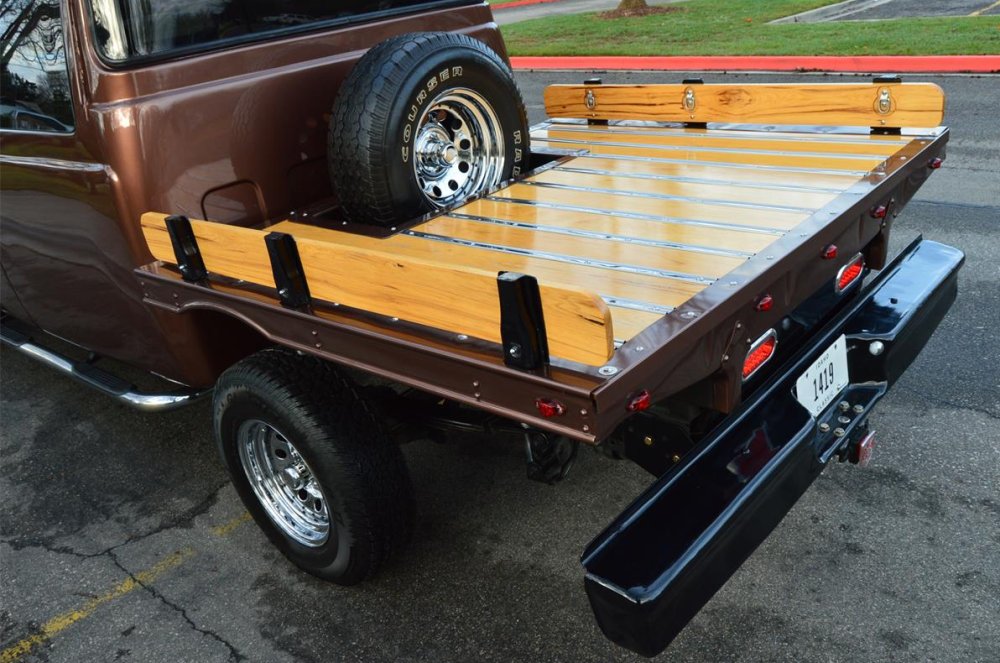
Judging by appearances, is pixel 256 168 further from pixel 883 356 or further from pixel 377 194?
pixel 883 356

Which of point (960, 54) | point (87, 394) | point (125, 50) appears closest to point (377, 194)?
point (125, 50)

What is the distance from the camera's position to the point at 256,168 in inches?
131

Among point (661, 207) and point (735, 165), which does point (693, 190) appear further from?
point (735, 165)

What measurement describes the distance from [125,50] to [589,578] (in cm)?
228

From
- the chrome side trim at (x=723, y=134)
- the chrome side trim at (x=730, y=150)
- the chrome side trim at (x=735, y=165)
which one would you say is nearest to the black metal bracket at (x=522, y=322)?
the chrome side trim at (x=735, y=165)

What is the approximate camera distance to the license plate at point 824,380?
2684 mm

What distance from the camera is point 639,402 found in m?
2.00

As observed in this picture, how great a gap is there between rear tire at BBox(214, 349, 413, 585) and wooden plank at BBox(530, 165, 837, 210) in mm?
1229

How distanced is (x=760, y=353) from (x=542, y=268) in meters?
0.68

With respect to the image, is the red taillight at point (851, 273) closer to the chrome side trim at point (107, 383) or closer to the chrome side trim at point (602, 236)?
the chrome side trim at point (602, 236)

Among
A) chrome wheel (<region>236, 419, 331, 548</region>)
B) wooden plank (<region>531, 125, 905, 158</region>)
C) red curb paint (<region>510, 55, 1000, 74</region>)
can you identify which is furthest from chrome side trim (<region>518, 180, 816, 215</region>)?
red curb paint (<region>510, 55, 1000, 74</region>)

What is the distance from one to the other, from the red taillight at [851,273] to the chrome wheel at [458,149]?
1.30 metres

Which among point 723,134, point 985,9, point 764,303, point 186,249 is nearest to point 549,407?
point 764,303

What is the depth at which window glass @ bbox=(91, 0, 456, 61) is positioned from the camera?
10.00ft
